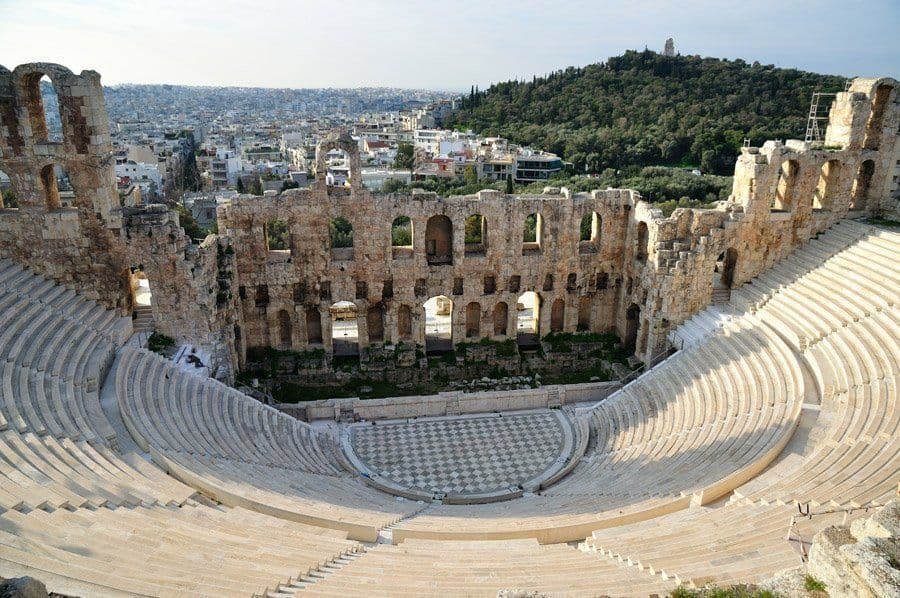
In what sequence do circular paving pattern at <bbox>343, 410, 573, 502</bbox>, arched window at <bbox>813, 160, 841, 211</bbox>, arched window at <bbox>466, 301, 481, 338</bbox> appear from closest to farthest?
circular paving pattern at <bbox>343, 410, 573, 502</bbox> < arched window at <bbox>813, 160, 841, 211</bbox> < arched window at <bbox>466, 301, 481, 338</bbox>

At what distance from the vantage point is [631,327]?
94.5ft

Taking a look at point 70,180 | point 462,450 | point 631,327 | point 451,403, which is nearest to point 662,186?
point 631,327

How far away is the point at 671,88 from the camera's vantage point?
7344cm

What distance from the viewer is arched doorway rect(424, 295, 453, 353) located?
28.7m

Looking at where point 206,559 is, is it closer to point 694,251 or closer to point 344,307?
point 694,251

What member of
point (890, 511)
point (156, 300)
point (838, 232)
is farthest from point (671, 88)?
point (890, 511)

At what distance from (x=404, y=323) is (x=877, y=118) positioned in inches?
852

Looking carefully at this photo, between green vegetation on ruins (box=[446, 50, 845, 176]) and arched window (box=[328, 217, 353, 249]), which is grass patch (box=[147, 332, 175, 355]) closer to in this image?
arched window (box=[328, 217, 353, 249])

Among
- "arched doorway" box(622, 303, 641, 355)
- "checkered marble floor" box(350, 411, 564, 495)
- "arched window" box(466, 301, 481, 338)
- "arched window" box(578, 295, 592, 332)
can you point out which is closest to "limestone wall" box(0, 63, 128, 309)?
"checkered marble floor" box(350, 411, 564, 495)

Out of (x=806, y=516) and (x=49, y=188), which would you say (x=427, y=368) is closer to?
(x=49, y=188)

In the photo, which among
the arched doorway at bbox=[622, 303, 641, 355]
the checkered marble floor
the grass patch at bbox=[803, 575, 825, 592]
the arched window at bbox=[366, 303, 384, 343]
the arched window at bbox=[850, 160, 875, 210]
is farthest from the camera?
the arched doorway at bbox=[622, 303, 641, 355]

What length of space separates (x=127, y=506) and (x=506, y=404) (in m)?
14.8

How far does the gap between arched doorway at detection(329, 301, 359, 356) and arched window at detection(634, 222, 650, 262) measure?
12.5 metres

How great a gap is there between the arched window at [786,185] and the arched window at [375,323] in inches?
675
